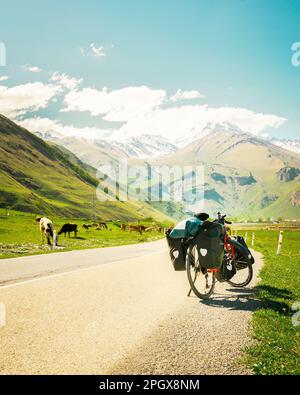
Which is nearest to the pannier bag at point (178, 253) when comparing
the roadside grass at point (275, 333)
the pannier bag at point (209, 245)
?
the pannier bag at point (209, 245)

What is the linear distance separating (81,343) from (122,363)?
40.6 inches

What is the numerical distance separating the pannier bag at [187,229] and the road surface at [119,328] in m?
1.63

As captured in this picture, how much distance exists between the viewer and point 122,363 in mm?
5586

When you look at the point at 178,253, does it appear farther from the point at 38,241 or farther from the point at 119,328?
the point at 38,241

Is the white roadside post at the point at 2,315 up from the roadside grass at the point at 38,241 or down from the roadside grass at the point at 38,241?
up

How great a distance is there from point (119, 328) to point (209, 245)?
370 cm

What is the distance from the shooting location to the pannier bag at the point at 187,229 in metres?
10.1

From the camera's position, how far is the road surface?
5.58 metres

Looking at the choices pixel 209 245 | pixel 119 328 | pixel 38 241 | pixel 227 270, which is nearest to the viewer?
pixel 119 328

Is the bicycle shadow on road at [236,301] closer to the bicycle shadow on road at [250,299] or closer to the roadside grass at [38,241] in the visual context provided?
the bicycle shadow on road at [250,299]

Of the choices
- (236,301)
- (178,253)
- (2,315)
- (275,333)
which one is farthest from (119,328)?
(236,301)

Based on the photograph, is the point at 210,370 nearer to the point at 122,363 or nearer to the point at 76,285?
the point at 122,363

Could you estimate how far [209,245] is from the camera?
1003 cm
